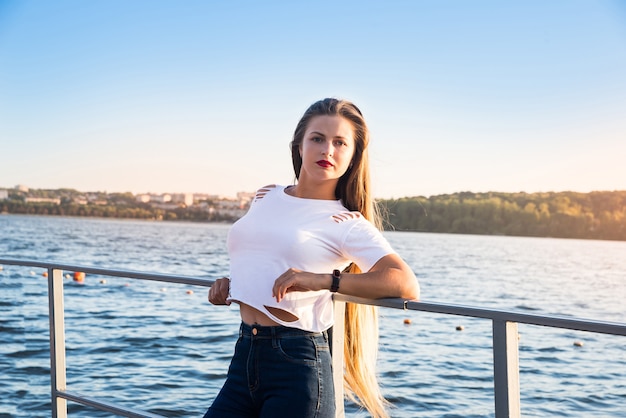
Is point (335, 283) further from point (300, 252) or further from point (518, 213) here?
point (518, 213)

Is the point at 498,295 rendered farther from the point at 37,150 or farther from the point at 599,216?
the point at 37,150

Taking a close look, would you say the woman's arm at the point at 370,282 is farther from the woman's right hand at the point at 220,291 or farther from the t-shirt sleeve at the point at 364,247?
the woman's right hand at the point at 220,291

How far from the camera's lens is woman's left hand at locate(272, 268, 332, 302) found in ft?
5.99

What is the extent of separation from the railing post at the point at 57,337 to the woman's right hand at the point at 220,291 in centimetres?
98

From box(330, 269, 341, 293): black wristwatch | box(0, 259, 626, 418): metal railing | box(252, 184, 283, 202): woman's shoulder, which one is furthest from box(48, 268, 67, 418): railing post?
box(330, 269, 341, 293): black wristwatch

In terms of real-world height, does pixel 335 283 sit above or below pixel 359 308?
above

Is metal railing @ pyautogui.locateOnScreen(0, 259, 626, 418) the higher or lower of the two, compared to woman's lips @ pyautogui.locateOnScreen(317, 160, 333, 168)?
lower

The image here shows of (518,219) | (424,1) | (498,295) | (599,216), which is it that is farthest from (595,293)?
(424,1)

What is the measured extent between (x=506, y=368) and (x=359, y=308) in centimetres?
56

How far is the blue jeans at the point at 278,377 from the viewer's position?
1.86 m

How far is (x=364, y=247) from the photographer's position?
193 centimetres

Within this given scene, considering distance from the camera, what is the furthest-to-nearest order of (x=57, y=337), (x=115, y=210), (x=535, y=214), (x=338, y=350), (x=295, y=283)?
(x=115, y=210), (x=535, y=214), (x=57, y=337), (x=338, y=350), (x=295, y=283)

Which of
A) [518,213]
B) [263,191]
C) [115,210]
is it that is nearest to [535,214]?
[518,213]

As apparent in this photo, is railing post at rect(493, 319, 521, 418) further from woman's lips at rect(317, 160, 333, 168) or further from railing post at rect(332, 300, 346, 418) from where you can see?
woman's lips at rect(317, 160, 333, 168)
